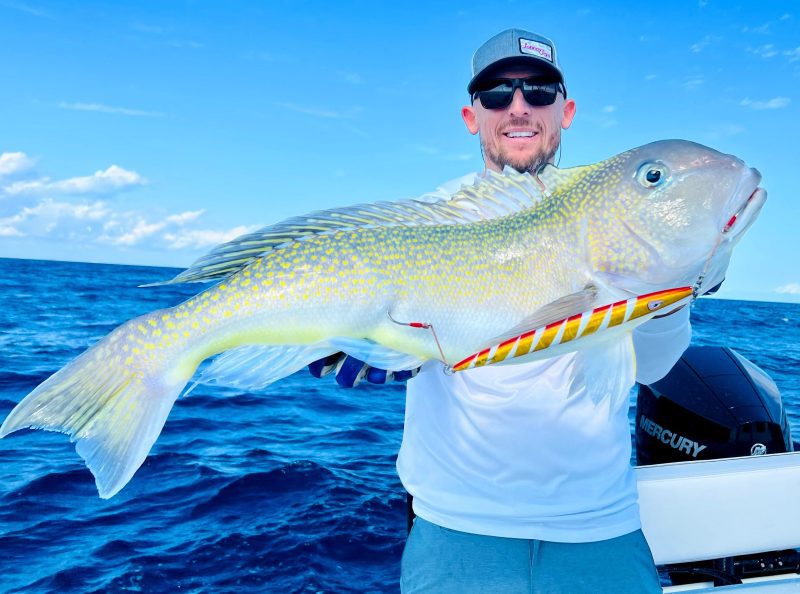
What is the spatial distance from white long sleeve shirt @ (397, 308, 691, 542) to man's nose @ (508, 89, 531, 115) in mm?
1518

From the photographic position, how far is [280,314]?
91.0 inches

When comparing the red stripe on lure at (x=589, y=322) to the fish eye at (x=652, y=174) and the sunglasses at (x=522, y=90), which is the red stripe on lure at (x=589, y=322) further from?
the sunglasses at (x=522, y=90)

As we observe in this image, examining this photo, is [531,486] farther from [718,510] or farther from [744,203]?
[718,510]

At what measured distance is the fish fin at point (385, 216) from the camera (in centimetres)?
241

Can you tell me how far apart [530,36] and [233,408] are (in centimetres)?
827

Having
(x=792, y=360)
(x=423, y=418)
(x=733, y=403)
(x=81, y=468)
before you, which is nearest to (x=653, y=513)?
(x=733, y=403)

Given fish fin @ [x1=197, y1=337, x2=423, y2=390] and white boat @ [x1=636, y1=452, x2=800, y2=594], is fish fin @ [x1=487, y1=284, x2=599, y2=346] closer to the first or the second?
fish fin @ [x1=197, y1=337, x2=423, y2=390]

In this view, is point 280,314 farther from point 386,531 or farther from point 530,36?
point 386,531

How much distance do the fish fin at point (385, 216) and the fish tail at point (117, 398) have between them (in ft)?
1.06

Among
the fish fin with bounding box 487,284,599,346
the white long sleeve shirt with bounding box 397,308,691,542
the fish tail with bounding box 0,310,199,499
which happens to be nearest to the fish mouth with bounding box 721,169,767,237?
the fish fin with bounding box 487,284,599,346

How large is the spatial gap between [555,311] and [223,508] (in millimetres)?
5273

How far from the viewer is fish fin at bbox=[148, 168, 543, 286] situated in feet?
7.91

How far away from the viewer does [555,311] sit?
6.81 ft

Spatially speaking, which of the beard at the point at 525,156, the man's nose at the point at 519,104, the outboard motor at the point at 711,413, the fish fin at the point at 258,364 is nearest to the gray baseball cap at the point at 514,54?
the man's nose at the point at 519,104
